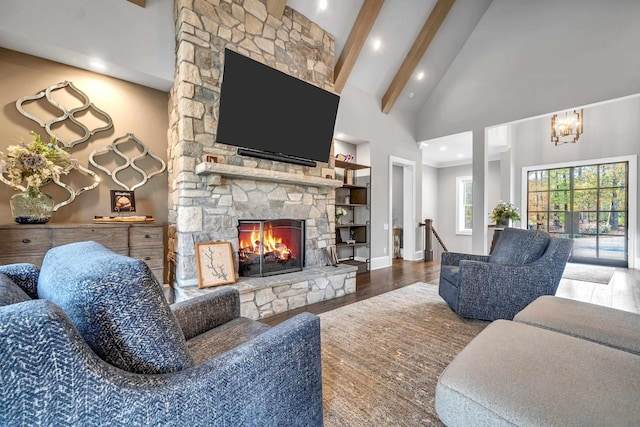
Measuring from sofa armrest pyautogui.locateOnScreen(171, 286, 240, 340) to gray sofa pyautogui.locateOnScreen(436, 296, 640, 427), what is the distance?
1175 mm

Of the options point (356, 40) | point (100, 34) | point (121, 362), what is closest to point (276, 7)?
Answer: point (356, 40)

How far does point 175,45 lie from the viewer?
10.3 ft

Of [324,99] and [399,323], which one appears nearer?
[399,323]

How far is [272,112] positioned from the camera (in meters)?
3.36

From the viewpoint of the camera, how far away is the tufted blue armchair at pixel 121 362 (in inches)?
22.7

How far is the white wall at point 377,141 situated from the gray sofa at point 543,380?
3.91 meters

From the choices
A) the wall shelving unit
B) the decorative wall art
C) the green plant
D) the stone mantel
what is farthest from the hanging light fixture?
the decorative wall art

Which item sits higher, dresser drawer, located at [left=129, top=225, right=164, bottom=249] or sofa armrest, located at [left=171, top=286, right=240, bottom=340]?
dresser drawer, located at [left=129, top=225, right=164, bottom=249]

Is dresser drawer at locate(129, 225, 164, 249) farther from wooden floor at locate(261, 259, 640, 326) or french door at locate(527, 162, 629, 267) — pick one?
french door at locate(527, 162, 629, 267)

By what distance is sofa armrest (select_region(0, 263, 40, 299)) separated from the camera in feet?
3.65

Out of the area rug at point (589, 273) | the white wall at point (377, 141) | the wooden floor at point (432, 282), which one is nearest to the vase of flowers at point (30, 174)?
the wooden floor at point (432, 282)

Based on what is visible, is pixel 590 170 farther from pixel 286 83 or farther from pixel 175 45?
pixel 175 45

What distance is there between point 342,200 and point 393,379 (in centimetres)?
356

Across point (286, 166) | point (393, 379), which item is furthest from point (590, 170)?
point (393, 379)
